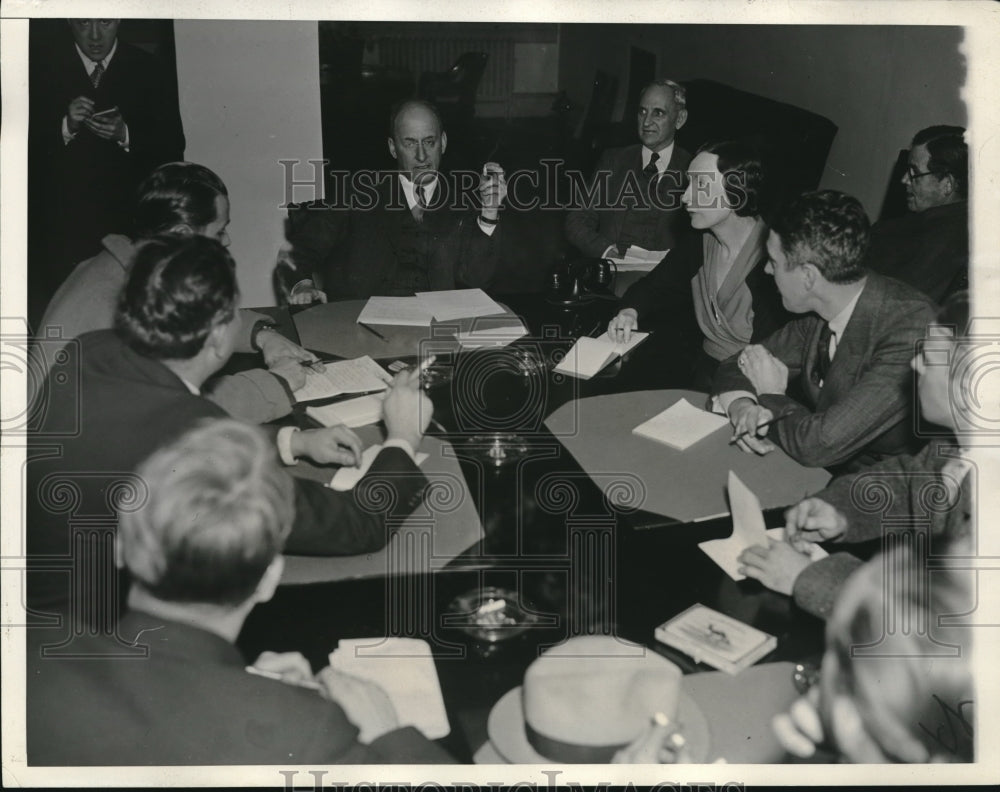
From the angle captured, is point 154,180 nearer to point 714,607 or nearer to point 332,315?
point 332,315

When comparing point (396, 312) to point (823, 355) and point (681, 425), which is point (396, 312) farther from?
point (823, 355)

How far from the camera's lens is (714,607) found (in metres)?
1.46

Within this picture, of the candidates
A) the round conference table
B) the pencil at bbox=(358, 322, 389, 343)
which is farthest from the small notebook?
the pencil at bbox=(358, 322, 389, 343)

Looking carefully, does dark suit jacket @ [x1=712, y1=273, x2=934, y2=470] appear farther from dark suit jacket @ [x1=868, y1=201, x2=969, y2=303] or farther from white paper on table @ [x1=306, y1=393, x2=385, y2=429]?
white paper on table @ [x1=306, y1=393, x2=385, y2=429]

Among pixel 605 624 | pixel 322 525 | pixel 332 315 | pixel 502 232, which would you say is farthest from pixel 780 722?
pixel 502 232

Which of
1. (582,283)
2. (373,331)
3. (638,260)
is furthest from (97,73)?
(638,260)

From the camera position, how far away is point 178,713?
1.45 metres

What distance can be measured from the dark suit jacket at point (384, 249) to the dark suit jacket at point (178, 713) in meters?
1.46

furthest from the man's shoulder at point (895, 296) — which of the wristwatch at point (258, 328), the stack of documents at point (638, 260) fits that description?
the wristwatch at point (258, 328)

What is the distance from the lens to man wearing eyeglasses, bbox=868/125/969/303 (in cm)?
195

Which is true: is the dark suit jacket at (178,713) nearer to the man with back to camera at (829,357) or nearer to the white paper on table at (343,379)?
the white paper on table at (343,379)

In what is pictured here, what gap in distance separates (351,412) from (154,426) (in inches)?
20.5

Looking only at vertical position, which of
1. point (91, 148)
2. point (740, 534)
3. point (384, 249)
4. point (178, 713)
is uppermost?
point (91, 148)

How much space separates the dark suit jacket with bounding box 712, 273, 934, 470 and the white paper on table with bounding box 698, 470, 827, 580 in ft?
1.23
